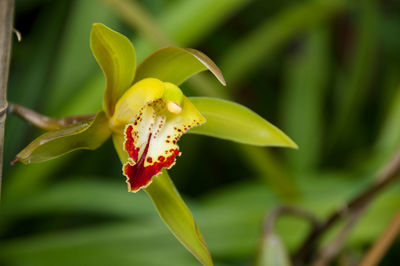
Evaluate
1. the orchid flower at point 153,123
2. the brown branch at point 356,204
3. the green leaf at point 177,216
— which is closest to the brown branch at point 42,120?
the orchid flower at point 153,123

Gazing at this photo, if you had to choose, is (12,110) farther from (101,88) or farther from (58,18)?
(58,18)

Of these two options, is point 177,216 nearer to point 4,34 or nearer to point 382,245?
point 4,34

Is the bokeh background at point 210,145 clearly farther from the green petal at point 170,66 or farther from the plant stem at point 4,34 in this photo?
the plant stem at point 4,34

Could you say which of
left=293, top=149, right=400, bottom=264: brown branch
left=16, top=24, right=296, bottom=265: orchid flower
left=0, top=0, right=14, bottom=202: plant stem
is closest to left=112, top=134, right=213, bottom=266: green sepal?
left=16, top=24, right=296, bottom=265: orchid flower

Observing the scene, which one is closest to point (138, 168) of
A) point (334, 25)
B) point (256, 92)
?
point (256, 92)

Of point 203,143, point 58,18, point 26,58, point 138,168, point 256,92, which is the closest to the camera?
point 138,168

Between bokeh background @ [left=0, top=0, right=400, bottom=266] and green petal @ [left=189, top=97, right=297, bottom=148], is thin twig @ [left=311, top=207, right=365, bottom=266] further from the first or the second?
green petal @ [left=189, top=97, right=297, bottom=148]
